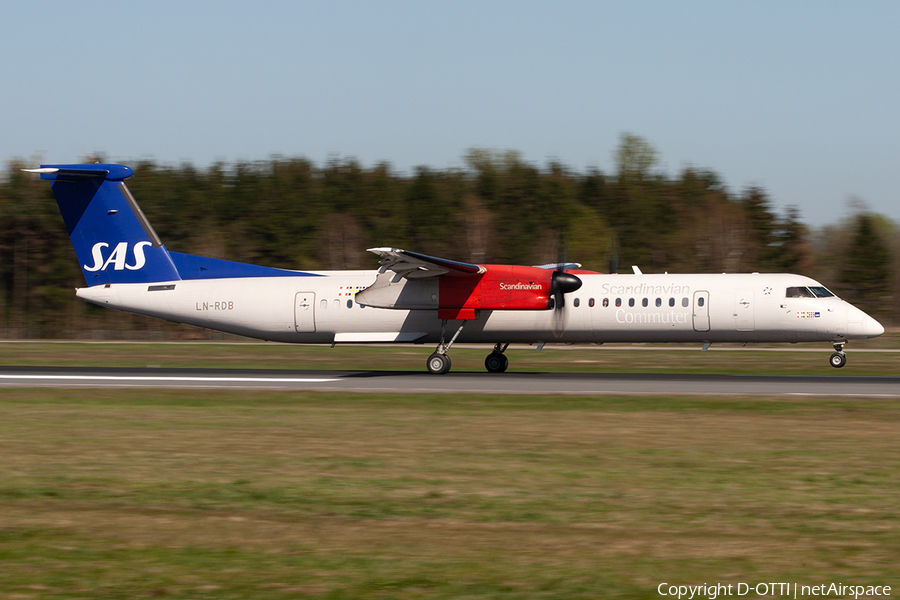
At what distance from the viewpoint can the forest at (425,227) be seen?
204 ft

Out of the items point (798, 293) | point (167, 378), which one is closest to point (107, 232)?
point (167, 378)

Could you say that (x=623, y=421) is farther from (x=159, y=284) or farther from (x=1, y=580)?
(x=159, y=284)

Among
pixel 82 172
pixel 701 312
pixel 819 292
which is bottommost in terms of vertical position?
pixel 701 312

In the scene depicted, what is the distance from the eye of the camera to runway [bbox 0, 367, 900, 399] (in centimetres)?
2003

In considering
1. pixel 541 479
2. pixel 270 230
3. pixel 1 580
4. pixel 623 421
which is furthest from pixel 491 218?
pixel 1 580

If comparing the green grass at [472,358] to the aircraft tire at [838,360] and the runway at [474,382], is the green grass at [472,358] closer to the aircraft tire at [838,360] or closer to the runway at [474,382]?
the aircraft tire at [838,360]

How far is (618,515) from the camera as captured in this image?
855cm

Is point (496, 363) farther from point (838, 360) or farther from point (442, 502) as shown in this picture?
point (442, 502)

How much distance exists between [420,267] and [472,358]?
1096 centimetres

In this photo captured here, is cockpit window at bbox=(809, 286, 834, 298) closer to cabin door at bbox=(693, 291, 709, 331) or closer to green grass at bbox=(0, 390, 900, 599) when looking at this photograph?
cabin door at bbox=(693, 291, 709, 331)

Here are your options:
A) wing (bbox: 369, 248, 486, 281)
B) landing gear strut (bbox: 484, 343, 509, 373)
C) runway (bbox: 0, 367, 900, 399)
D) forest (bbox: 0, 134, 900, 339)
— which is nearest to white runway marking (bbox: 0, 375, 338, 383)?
runway (bbox: 0, 367, 900, 399)

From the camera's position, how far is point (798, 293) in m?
24.3

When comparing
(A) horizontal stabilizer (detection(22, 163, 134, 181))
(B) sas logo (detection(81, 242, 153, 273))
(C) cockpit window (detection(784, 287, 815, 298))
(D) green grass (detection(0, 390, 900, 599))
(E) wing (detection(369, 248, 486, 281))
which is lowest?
(D) green grass (detection(0, 390, 900, 599))

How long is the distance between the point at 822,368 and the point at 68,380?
2271cm
